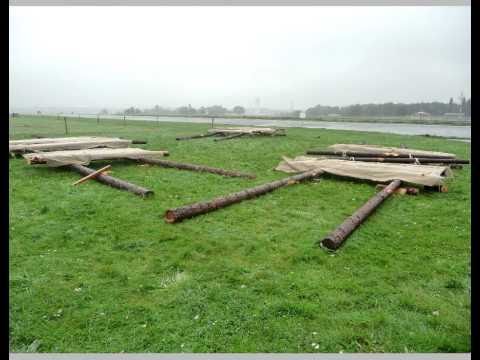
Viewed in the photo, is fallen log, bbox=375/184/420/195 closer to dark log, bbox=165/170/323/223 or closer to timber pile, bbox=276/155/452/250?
timber pile, bbox=276/155/452/250

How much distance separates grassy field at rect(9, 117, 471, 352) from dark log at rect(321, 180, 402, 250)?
166mm

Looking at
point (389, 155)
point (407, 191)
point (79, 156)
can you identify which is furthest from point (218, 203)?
point (389, 155)

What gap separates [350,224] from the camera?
6.67m

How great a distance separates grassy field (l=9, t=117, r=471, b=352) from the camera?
3607 mm

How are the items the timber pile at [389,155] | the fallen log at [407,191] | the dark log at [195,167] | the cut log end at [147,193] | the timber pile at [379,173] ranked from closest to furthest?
the cut log end at [147,193]
the timber pile at [379,173]
the fallen log at [407,191]
the dark log at [195,167]
the timber pile at [389,155]

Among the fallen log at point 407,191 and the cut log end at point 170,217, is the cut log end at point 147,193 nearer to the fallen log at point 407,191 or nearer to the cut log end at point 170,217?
the cut log end at point 170,217

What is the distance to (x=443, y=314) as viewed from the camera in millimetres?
3998

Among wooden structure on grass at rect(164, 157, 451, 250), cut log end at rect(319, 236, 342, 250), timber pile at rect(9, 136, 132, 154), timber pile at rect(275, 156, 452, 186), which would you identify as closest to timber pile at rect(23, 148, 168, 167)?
timber pile at rect(9, 136, 132, 154)

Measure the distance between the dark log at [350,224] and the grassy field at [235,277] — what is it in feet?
0.55

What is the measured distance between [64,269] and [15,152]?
11.8m

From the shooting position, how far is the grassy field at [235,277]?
3607 mm

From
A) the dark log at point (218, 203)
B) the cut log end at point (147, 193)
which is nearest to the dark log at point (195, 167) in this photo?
the dark log at point (218, 203)

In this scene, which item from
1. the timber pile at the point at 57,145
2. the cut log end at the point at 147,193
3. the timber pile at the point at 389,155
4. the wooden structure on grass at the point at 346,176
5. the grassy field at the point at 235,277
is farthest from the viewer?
the timber pile at the point at 57,145
